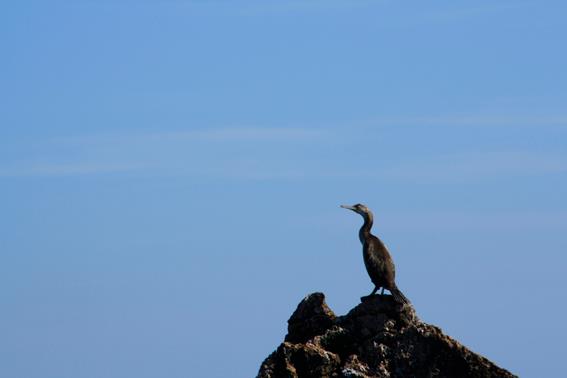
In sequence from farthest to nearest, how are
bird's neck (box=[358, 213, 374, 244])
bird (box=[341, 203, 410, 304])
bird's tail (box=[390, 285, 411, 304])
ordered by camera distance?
bird's neck (box=[358, 213, 374, 244]) → bird (box=[341, 203, 410, 304]) → bird's tail (box=[390, 285, 411, 304])

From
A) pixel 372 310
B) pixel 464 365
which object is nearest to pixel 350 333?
pixel 372 310

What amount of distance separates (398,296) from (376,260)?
8.61 ft

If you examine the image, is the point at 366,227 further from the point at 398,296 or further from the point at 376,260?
the point at 398,296

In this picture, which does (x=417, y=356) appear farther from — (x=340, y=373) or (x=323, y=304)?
(x=323, y=304)

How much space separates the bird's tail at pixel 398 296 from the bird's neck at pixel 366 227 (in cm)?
291

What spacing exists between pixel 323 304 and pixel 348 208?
6245mm

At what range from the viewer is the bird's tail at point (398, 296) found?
19688mm

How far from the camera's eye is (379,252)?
75.6ft

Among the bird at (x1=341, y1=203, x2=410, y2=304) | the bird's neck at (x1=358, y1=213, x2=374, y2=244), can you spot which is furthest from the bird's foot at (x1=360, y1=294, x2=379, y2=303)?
the bird's neck at (x1=358, y1=213, x2=374, y2=244)

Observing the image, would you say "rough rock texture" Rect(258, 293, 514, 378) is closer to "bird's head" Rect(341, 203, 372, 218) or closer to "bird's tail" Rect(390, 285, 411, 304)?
"bird's tail" Rect(390, 285, 411, 304)

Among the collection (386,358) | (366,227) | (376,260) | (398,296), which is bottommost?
(386,358)

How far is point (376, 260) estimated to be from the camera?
2281 centimetres

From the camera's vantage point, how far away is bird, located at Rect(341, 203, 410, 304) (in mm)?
21562

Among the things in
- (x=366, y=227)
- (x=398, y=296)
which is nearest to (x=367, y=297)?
(x=398, y=296)
